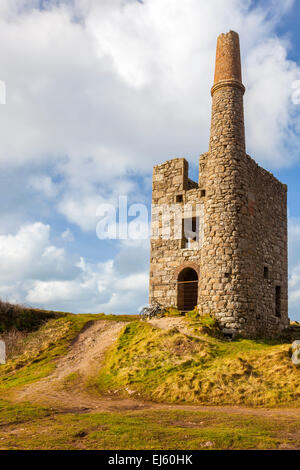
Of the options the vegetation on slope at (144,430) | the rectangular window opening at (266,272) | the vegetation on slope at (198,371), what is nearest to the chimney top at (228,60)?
the rectangular window opening at (266,272)

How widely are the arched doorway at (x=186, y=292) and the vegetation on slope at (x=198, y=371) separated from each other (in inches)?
223

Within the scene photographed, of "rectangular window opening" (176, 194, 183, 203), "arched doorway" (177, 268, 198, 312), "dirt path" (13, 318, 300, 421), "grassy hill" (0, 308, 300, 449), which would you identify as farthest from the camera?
"rectangular window opening" (176, 194, 183, 203)

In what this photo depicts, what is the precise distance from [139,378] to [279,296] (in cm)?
1241

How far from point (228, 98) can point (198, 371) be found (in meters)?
13.9

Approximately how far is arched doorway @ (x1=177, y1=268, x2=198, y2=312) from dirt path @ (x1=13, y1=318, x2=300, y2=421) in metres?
2.99

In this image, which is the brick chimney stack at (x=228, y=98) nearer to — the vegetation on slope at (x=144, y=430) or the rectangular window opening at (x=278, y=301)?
the rectangular window opening at (x=278, y=301)

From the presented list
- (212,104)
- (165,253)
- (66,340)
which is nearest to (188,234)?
(165,253)

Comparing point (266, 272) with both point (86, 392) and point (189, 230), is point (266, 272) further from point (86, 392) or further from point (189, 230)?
point (86, 392)

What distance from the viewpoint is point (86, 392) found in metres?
14.7

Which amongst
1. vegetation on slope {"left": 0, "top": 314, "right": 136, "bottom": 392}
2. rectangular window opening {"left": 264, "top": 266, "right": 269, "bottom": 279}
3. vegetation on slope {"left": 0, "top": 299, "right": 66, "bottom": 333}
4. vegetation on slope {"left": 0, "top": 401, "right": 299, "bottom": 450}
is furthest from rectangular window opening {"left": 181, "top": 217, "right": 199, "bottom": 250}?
vegetation on slope {"left": 0, "top": 401, "right": 299, "bottom": 450}

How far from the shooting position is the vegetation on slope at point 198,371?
44.8 feet

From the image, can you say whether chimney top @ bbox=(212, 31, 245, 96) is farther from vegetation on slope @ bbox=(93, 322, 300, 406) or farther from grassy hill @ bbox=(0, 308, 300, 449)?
vegetation on slope @ bbox=(93, 322, 300, 406)

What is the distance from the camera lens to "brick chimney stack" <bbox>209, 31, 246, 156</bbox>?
21.7m
